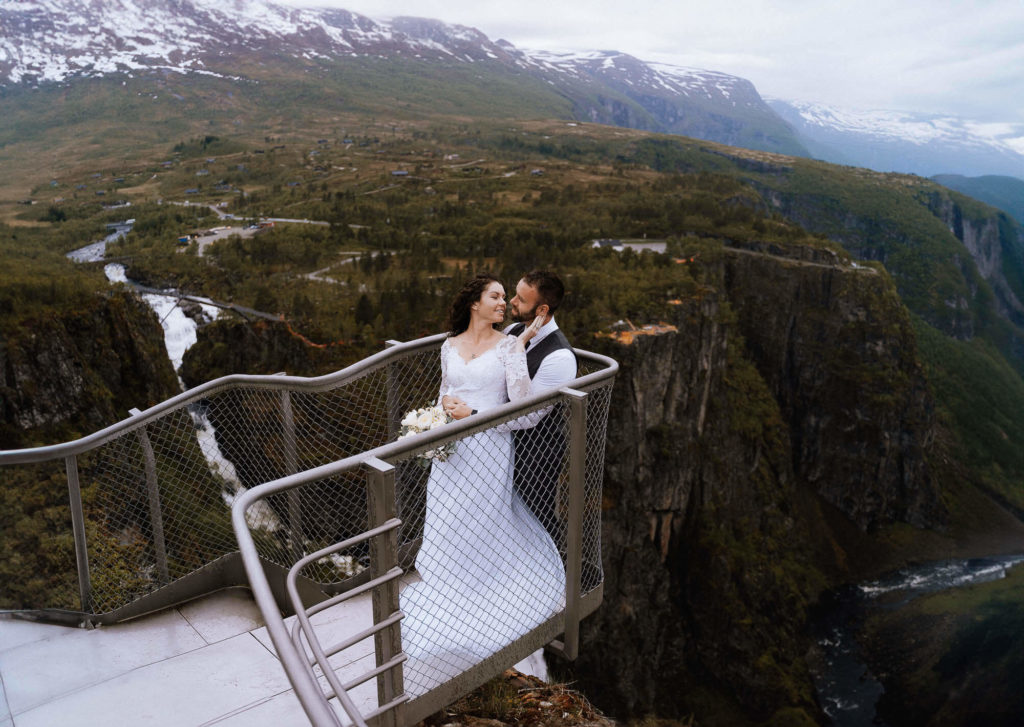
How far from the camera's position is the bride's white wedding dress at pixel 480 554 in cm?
356

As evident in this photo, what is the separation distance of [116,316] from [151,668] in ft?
60.6

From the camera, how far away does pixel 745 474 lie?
126 ft

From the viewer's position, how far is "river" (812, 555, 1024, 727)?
114 feet

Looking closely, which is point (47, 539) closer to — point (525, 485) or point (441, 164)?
point (525, 485)

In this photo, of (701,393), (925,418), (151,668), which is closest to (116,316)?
(151,668)

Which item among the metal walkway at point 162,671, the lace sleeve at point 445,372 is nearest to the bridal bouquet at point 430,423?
the lace sleeve at point 445,372

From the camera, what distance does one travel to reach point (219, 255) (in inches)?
1375

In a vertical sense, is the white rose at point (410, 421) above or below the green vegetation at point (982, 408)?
above

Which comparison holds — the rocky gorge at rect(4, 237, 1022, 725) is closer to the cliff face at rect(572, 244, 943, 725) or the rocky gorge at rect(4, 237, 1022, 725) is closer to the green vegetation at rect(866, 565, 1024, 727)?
the cliff face at rect(572, 244, 943, 725)

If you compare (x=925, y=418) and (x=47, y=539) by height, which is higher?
(x=47, y=539)

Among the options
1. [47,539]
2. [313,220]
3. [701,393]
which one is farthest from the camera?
[313,220]

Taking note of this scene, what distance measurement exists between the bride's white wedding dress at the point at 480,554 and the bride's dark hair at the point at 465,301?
37 cm

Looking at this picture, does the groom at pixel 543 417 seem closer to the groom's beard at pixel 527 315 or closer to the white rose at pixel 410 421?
the groom's beard at pixel 527 315

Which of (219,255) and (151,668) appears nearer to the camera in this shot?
(151,668)
